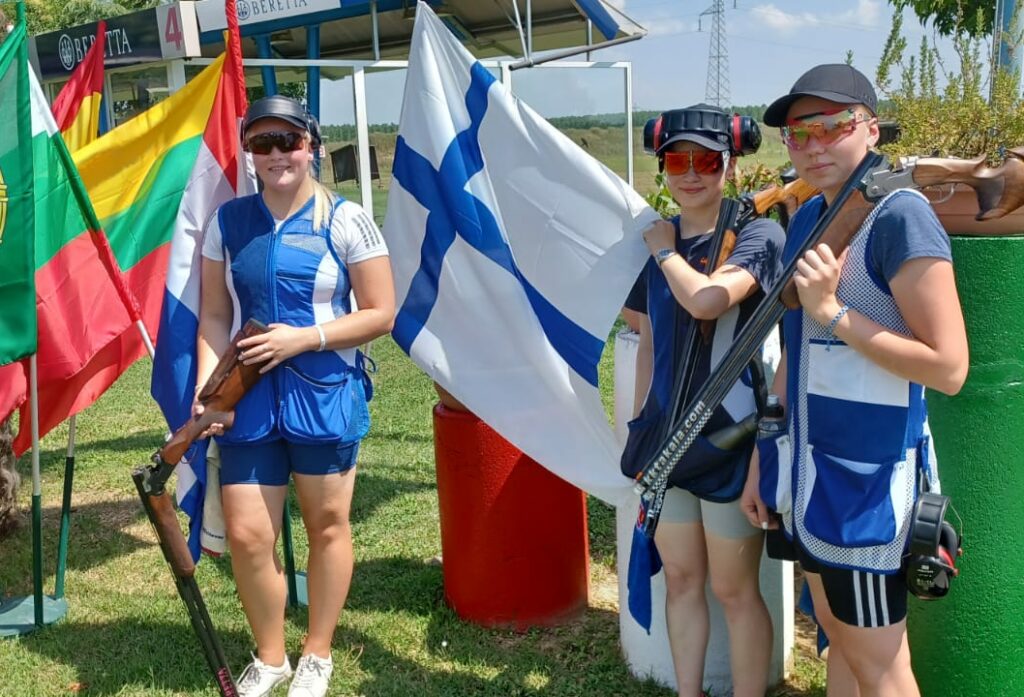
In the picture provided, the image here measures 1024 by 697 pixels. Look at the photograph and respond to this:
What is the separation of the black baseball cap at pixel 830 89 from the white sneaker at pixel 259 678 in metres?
2.51

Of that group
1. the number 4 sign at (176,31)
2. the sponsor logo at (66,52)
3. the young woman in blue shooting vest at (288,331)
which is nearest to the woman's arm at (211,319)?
the young woman in blue shooting vest at (288,331)

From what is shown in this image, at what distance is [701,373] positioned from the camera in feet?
9.01

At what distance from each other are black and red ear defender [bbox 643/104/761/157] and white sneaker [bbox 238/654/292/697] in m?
2.21

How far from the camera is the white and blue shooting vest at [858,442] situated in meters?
2.19

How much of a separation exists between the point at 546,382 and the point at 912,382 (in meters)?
1.47

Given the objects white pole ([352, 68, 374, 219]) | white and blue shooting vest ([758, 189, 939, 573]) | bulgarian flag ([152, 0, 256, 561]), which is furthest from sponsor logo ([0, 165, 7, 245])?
white pole ([352, 68, 374, 219])

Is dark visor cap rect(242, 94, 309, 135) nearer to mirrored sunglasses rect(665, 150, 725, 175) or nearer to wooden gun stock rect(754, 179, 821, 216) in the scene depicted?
mirrored sunglasses rect(665, 150, 725, 175)

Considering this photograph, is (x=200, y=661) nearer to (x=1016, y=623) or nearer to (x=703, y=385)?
(x=703, y=385)

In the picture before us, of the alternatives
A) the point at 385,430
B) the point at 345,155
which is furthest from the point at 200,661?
the point at 345,155

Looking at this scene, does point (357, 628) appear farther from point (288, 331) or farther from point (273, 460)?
point (288, 331)

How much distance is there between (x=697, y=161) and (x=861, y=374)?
2.57ft

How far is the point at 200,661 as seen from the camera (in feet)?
12.8

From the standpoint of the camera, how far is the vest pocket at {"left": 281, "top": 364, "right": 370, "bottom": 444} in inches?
127

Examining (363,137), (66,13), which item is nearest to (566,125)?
(363,137)
